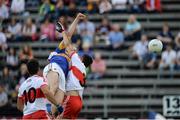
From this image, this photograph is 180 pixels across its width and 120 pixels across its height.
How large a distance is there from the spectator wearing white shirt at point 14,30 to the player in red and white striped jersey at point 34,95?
12.8 m

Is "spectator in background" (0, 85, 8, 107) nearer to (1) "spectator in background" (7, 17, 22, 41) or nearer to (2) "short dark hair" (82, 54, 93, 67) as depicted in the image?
(1) "spectator in background" (7, 17, 22, 41)

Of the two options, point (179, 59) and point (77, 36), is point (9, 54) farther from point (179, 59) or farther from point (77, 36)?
point (179, 59)

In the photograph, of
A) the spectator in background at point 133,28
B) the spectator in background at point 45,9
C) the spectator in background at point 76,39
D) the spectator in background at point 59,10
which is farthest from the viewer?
the spectator in background at point 45,9

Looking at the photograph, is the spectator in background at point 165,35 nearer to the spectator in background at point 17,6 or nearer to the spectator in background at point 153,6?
the spectator in background at point 153,6

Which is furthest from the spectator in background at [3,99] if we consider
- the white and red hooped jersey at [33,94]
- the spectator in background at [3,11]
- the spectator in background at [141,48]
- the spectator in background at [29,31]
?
the white and red hooped jersey at [33,94]

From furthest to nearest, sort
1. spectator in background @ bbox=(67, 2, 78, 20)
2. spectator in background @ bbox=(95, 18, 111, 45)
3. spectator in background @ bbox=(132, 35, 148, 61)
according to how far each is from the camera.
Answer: spectator in background @ bbox=(67, 2, 78, 20) < spectator in background @ bbox=(95, 18, 111, 45) < spectator in background @ bbox=(132, 35, 148, 61)

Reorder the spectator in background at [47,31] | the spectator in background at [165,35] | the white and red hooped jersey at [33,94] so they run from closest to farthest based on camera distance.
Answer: the white and red hooped jersey at [33,94] < the spectator in background at [165,35] < the spectator in background at [47,31]

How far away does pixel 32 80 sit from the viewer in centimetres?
1370

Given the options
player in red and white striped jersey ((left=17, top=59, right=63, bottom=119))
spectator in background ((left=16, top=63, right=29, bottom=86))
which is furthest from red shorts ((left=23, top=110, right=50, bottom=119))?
spectator in background ((left=16, top=63, right=29, bottom=86))

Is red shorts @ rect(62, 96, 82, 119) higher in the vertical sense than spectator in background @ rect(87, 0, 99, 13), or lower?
lower

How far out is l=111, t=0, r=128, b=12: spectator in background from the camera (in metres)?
27.0

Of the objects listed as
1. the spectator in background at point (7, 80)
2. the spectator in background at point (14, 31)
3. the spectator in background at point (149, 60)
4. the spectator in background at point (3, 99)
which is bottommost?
the spectator in background at point (3, 99)

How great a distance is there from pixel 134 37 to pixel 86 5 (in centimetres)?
243

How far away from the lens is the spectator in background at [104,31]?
86.6 ft
